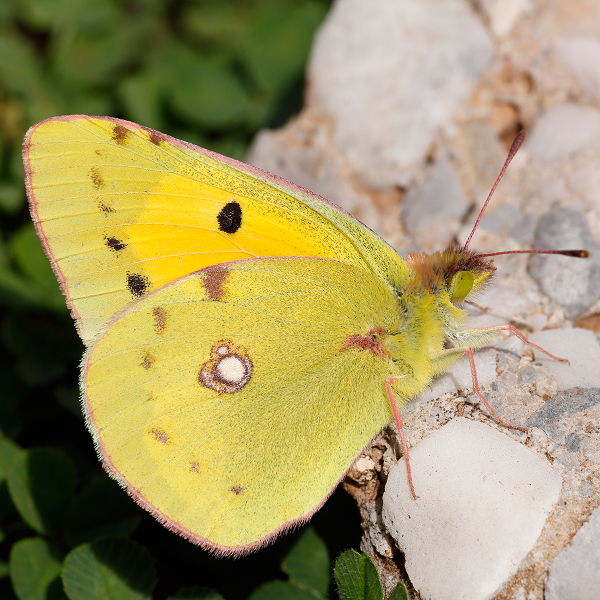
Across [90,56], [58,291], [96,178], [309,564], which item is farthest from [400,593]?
[90,56]

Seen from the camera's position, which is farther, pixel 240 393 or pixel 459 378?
→ pixel 459 378

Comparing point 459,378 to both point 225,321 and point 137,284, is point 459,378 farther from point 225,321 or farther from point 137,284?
point 137,284

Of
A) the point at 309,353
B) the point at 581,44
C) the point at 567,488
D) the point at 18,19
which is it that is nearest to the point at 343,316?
the point at 309,353

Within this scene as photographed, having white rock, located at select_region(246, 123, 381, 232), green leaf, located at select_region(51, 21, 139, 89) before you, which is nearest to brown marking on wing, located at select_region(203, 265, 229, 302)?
white rock, located at select_region(246, 123, 381, 232)

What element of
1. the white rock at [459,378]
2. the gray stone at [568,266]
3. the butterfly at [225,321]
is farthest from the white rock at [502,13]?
the white rock at [459,378]

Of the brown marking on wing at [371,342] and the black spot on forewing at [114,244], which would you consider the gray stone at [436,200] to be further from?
the black spot on forewing at [114,244]

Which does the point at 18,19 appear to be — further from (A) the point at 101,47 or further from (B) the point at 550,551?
(B) the point at 550,551
